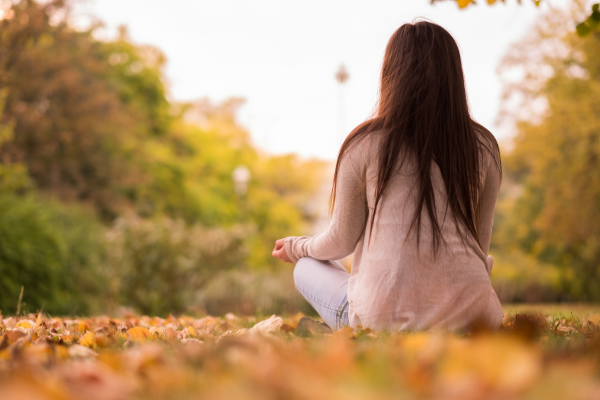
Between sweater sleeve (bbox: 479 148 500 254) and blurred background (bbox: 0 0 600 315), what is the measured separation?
14.1 inches

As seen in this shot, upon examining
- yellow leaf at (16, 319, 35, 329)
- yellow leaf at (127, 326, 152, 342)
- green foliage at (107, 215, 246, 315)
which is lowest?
green foliage at (107, 215, 246, 315)

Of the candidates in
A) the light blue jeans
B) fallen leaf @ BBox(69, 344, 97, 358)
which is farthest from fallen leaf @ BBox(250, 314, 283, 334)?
fallen leaf @ BBox(69, 344, 97, 358)

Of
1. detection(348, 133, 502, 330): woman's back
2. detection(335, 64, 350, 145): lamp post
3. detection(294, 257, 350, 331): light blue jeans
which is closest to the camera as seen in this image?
detection(348, 133, 502, 330): woman's back

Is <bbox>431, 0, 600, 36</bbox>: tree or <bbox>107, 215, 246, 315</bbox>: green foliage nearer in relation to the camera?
<bbox>431, 0, 600, 36</bbox>: tree

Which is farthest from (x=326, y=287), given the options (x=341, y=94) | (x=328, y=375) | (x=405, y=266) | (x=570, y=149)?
(x=341, y=94)

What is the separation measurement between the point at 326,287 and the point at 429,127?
2.90 ft

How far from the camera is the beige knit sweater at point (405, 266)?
1845 millimetres

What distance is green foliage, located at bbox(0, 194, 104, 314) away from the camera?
18.6ft

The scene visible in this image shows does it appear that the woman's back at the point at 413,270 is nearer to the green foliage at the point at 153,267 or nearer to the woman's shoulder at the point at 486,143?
the woman's shoulder at the point at 486,143

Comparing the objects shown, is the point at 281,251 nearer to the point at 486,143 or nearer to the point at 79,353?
the point at 486,143

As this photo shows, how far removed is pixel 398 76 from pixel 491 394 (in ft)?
5.06

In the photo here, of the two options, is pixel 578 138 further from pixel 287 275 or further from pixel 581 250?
pixel 287 275

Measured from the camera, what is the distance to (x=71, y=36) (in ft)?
44.4

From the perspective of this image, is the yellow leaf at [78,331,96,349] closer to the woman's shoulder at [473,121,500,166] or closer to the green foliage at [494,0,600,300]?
the woman's shoulder at [473,121,500,166]
